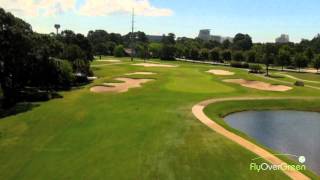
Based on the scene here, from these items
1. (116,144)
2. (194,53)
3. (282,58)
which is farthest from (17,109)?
(194,53)

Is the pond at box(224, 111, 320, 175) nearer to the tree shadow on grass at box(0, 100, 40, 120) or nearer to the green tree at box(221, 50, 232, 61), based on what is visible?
the tree shadow on grass at box(0, 100, 40, 120)

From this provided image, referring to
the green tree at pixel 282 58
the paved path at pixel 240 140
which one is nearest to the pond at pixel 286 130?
the paved path at pixel 240 140

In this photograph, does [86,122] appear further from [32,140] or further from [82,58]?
[82,58]

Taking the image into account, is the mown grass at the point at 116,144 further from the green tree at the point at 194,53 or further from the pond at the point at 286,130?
the green tree at the point at 194,53

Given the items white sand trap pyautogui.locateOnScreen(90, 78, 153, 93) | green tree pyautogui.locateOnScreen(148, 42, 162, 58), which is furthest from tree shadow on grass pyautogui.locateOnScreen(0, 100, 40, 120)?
green tree pyautogui.locateOnScreen(148, 42, 162, 58)

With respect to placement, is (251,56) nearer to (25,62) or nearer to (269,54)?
(269,54)

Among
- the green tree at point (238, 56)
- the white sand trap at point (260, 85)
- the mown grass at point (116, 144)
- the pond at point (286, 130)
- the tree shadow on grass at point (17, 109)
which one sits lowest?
the pond at point (286, 130)
